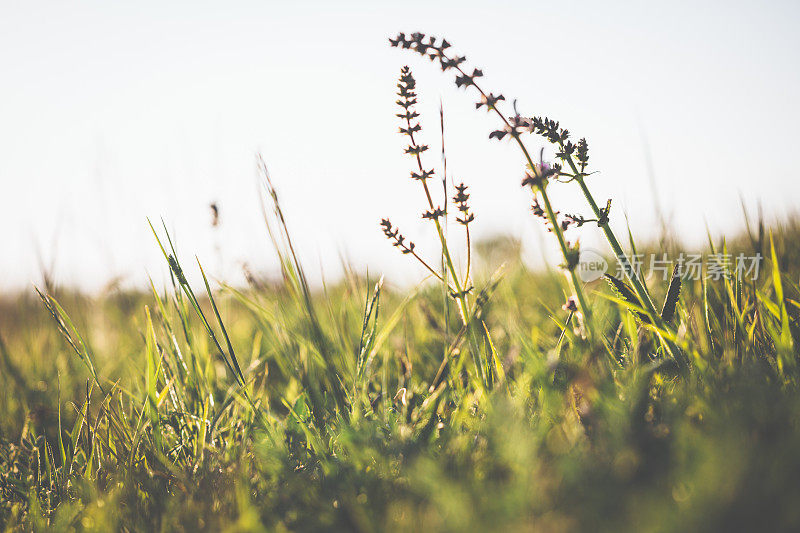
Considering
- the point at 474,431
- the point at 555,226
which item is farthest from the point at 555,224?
the point at 474,431

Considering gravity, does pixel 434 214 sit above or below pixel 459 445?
above

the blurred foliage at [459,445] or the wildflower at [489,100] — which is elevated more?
the wildflower at [489,100]

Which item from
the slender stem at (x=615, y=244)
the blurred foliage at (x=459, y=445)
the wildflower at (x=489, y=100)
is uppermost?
the wildflower at (x=489, y=100)

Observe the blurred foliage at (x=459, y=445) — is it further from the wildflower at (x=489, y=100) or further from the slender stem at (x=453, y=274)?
the wildflower at (x=489, y=100)

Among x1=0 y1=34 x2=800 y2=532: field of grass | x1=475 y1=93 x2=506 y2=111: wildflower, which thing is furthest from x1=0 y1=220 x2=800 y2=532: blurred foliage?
x1=475 y1=93 x2=506 y2=111: wildflower

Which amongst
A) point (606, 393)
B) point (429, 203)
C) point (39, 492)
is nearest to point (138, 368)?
point (39, 492)

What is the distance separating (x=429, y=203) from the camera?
1.54 meters

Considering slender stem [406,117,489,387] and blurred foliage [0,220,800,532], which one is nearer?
blurred foliage [0,220,800,532]

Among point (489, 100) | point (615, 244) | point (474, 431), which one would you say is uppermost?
Answer: point (489, 100)

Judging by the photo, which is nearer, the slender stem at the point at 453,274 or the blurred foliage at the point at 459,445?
the blurred foliage at the point at 459,445

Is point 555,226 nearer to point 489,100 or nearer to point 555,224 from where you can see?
point 555,224

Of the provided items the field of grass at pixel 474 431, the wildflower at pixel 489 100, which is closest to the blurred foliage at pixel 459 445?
the field of grass at pixel 474 431

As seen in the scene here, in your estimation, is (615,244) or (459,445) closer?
(459,445)

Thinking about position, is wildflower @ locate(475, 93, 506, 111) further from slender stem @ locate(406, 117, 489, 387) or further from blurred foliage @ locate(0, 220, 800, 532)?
blurred foliage @ locate(0, 220, 800, 532)
